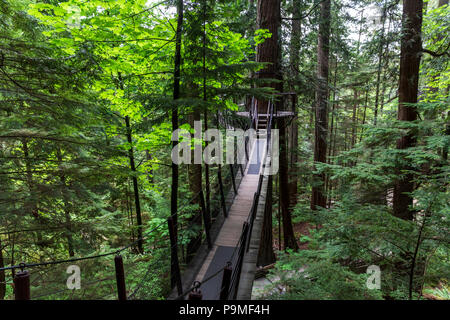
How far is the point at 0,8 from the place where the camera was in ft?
10.8

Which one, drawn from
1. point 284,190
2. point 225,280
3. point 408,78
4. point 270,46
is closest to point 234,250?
point 225,280

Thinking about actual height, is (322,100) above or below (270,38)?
below

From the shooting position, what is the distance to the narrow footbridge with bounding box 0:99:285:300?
2.38m

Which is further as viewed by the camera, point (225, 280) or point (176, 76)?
point (176, 76)

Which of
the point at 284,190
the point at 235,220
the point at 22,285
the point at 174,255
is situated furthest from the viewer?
the point at 284,190

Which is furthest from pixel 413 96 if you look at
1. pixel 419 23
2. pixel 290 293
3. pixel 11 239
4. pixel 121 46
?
pixel 11 239

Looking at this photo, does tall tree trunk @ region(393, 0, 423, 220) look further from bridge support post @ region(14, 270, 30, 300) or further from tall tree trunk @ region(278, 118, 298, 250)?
bridge support post @ region(14, 270, 30, 300)

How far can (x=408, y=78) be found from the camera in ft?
18.4

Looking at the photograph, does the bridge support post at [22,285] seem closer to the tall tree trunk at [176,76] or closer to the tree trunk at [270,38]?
the tall tree trunk at [176,76]

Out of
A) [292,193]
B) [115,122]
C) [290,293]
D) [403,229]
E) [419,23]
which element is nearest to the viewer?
[290,293]

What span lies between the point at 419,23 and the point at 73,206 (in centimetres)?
982

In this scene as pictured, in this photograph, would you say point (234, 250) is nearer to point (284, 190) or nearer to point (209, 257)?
point (209, 257)

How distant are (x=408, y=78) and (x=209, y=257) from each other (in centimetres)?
648

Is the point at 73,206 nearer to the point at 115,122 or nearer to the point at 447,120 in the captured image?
the point at 115,122
